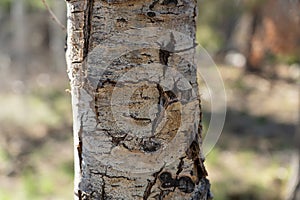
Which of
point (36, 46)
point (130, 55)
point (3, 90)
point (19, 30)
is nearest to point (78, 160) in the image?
point (130, 55)

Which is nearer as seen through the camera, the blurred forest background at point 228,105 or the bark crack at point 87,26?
the bark crack at point 87,26

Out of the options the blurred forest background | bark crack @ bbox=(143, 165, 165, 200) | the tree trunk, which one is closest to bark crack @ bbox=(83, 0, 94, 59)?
the tree trunk

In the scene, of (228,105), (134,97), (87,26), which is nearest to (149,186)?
(134,97)

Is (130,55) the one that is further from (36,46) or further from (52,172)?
(36,46)

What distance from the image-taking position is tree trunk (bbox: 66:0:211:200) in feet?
2.39

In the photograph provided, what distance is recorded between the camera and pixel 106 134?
0.77 m

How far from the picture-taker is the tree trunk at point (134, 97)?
0.73 metres

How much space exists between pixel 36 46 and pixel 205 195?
9.29 meters

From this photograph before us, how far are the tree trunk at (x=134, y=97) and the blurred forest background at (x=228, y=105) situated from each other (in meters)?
3.29

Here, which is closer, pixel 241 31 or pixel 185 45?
pixel 185 45

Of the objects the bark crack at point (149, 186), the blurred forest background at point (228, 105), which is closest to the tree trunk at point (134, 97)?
the bark crack at point (149, 186)

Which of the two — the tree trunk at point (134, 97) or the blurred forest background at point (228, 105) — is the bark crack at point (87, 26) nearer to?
the tree trunk at point (134, 97)

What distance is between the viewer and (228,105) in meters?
7.04

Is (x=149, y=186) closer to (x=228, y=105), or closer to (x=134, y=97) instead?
(x=134, y=97)
